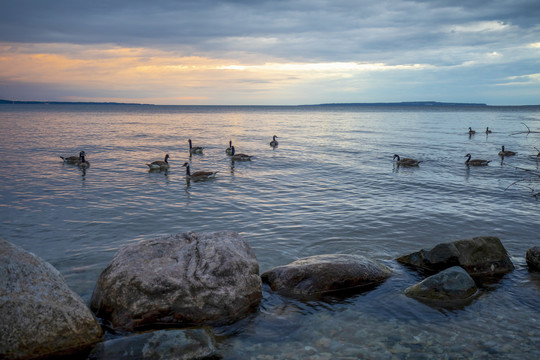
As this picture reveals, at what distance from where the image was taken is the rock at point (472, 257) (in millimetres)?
8469

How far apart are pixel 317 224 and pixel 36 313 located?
858 centimetres

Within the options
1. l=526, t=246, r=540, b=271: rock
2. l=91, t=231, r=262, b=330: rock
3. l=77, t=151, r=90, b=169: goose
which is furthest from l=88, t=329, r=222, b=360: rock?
l=77, t=151, r=90, b=169: goose

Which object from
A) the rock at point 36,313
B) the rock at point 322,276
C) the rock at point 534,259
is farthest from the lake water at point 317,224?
the rock at point 36,313

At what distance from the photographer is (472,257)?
8.54m

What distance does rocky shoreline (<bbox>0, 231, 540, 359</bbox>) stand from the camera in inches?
205

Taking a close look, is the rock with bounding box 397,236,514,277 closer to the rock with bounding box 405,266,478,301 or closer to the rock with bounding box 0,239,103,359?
the rock with bounding box 405,266,478,301

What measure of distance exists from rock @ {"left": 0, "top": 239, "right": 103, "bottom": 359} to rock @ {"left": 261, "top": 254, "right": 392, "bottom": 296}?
354cm

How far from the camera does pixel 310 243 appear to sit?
1061cm

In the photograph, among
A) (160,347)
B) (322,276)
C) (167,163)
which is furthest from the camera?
(167,163)

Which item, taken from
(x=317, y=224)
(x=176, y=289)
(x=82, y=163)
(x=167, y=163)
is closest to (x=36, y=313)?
(x=176, y=289)

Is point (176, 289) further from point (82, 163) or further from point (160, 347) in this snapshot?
point (82, 163)

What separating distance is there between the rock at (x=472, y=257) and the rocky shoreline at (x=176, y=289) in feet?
0.07

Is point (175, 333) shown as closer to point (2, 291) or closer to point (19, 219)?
point (2, 291)

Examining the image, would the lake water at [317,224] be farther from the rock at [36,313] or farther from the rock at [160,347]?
the rock at [36,313]
